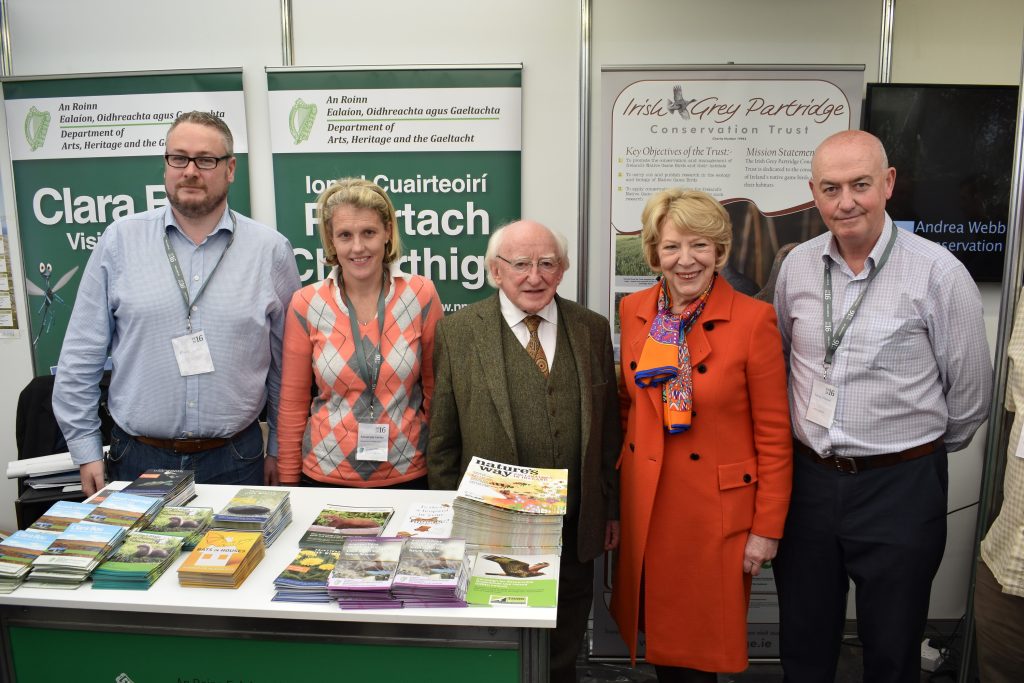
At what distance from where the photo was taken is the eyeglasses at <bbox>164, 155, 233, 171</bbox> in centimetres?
223

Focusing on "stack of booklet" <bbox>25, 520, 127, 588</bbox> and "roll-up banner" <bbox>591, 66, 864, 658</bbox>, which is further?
"roll-up banner" <bbox>591, 66, 864, 658</bbox>

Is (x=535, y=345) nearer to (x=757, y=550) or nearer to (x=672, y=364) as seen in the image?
(x=672, y=364)

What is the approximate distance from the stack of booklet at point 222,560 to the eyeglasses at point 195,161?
1.20 meters

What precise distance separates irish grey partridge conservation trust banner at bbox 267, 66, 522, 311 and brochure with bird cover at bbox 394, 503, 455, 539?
144 cm

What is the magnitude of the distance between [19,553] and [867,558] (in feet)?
7.21

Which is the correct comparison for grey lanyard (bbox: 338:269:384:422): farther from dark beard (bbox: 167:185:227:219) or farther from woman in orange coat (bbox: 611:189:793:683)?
woman in orange coat (bbox: 611:189:793:683)

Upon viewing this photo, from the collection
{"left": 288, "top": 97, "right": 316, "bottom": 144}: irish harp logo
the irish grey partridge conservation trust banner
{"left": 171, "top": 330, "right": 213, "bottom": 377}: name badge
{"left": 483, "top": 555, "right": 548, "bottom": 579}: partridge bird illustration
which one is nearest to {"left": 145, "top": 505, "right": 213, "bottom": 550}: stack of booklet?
{"left": 171, "top": 330, "right": 213, "bottom": 377}: name badge

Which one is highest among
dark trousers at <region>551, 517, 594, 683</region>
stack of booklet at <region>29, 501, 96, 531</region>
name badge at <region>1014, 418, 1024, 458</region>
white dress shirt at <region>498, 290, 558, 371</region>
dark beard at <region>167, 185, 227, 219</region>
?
dark beard at <region>167, 185, 227, 219</region>

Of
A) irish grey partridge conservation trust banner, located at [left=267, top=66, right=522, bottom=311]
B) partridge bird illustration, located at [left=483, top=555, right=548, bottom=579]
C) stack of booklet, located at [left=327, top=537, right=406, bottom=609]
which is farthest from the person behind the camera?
irish grey partridge conservation trust banner, located at [left=267, top=66, right=522, bottom=311]

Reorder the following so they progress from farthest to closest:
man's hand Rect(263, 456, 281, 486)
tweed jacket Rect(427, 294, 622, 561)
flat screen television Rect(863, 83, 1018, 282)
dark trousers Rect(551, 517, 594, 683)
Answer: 1. flat screen television Rect(863, 83, 1018, 282)
2. man's hand Rect(263, 456, 281, 486)
3. dark trousers Rect(551, 517, 594, 683)
4. tweed jacket Rect(427, 294, 622, 561)

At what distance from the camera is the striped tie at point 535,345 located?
2.07 metres

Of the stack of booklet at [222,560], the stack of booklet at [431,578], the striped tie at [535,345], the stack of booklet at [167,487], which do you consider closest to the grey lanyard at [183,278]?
the stack of booklet at [167,487]

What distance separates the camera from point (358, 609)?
4.90 ft

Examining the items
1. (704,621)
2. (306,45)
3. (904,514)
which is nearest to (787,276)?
(904,514)
